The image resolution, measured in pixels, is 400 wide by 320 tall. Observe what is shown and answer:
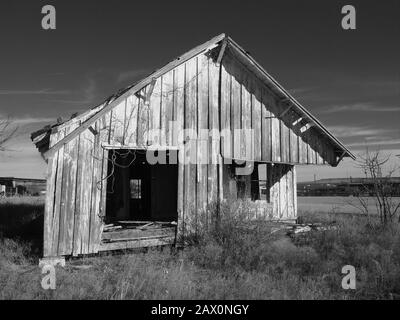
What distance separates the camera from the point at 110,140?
9.03m

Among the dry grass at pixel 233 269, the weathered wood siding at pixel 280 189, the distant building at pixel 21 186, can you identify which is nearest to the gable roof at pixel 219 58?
the weathered wood siding at pixel 280 189

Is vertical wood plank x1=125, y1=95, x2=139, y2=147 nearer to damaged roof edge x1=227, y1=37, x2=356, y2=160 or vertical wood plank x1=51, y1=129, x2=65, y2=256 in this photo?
vertical wood plank x1=51, y1=129, x2=65, y2=256

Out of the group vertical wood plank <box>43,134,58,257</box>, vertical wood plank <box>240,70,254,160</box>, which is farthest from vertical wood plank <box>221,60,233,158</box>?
vertical wood plank <box>43,134,58,257</box>

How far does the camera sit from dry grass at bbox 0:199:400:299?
6258 mm

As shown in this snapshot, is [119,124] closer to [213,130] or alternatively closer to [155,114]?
[155,114]

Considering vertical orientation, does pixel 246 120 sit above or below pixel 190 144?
above

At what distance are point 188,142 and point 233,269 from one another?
3794mm

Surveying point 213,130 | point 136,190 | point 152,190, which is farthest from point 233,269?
point 136,190

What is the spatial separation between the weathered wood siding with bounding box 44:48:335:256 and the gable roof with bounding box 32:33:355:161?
0.20 meters

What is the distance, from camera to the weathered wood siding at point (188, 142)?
8500 millimetres

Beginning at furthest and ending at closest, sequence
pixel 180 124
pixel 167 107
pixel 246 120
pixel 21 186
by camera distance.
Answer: pixel 21 186, pixel 246 120, pixel 180 124, pixel 167 107

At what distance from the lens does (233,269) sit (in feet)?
26.0

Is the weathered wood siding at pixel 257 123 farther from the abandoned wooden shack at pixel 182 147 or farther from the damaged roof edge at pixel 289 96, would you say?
the damaged roof edge at pixel 289 96
